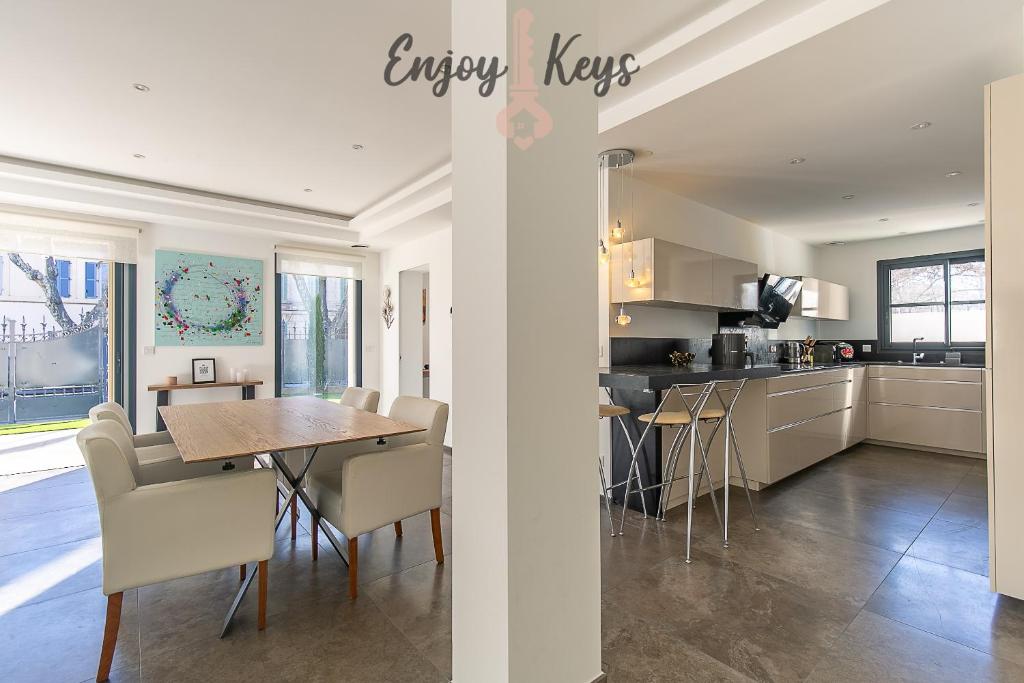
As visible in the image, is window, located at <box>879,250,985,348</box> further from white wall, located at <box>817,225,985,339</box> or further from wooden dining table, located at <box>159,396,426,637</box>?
wooden dining table, located at <box>159,396,426,637</box>

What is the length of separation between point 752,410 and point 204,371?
17.5ft

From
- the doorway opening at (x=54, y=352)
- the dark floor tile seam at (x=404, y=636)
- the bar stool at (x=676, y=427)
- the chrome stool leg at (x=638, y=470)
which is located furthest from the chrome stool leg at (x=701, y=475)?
the doorway opening at (x=54, y=352)

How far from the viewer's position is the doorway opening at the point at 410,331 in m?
6.11

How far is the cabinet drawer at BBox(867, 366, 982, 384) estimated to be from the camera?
4578 mm

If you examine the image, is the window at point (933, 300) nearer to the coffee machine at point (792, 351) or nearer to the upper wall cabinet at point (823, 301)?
the upper wall cabinet at point (823, 301)

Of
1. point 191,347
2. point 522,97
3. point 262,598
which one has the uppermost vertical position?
point 522,97

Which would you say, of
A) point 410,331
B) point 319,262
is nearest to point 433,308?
point 410,331

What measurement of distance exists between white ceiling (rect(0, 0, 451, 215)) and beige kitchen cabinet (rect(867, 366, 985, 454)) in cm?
509

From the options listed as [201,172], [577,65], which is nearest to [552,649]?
[577,65]

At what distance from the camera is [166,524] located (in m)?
1.78

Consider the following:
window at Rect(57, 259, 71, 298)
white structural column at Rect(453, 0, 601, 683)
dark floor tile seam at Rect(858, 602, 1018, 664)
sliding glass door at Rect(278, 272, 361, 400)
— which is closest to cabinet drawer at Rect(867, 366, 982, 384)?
dark floor tile seam at Rect(858, 602, 1018, 664)

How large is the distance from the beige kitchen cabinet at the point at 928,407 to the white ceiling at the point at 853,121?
163 centimetres

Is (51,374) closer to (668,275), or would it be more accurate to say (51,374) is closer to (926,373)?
(668,275)

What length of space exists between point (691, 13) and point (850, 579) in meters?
2.73
